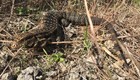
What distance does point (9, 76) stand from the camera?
352 cm

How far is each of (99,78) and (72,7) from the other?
180cm

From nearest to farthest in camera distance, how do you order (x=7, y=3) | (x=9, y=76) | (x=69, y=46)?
(x=9, y=76)
(x=69, y=46)
(x=7, y=3)

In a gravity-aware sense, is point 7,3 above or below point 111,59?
above

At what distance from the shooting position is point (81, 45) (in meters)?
4.23

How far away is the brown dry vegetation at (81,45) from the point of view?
12.2 ft

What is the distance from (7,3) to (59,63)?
5.39 feet

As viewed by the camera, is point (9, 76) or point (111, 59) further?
point (111, 59)

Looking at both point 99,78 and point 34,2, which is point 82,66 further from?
point 34,2

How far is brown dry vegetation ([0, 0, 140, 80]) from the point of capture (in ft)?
12.2

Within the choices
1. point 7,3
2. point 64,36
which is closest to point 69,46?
point 64,36

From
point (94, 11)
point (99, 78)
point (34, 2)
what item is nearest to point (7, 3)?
point (34, 2)

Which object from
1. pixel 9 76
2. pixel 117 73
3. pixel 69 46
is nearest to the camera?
pixel 9 76

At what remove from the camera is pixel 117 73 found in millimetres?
3777

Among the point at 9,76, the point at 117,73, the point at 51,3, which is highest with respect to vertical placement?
the point at 51,3
